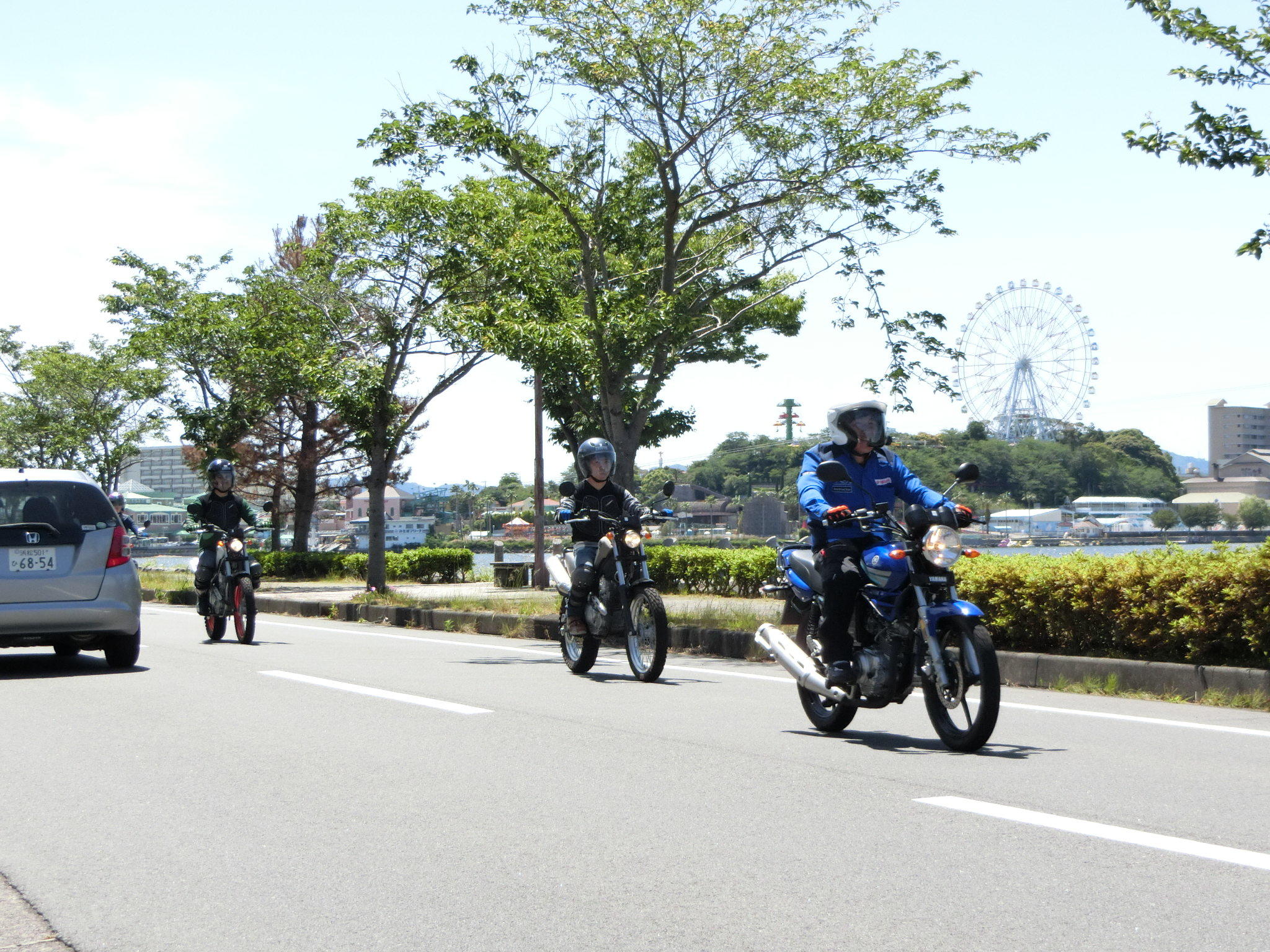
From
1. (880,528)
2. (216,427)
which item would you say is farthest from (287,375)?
(880,528)

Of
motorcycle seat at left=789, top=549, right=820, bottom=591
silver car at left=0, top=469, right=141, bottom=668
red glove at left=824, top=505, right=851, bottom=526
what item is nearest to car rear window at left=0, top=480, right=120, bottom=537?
silver car at left=0, top=469, right=141, bottom=668

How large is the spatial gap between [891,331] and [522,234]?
225 inches

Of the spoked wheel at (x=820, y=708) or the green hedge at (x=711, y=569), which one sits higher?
A: the green hedge at (x=711, y=569)

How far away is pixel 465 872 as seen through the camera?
4.40 m

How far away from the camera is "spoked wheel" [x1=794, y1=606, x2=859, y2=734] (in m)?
7.20

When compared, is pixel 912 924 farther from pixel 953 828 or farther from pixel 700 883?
pixel 953 828

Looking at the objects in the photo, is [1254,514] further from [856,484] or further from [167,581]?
[856,484]

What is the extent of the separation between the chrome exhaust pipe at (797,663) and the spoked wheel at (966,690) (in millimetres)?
573

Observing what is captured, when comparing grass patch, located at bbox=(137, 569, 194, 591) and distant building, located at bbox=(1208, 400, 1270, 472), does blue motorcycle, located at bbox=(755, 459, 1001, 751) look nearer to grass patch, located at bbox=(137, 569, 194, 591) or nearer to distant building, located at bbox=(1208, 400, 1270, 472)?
grass patch, located at bbox=(137, 569, 194, 591)

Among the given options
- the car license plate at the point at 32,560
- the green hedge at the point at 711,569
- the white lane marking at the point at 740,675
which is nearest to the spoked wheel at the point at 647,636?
the white lane marking at the point at 740,675

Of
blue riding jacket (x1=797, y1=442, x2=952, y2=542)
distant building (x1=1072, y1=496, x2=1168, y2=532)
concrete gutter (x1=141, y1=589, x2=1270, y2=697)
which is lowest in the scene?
concrete gutter (x1=141, y1=589, x2=1270, y2=697)

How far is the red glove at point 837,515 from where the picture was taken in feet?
21.4

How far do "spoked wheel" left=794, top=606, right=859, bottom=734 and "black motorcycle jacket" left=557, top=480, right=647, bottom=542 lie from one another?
10.9 ft

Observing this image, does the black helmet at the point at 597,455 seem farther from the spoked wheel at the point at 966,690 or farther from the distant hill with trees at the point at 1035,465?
the distant hill with trees at the point at 1035,465
